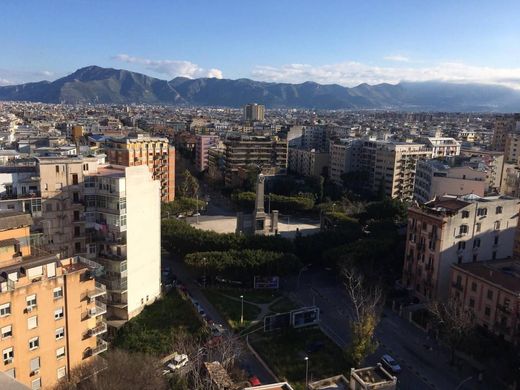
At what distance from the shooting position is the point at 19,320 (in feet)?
75.7

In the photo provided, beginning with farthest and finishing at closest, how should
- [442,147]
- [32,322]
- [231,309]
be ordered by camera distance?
[442,147], [231,309], [32,322]

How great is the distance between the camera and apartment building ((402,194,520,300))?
40438 millimetres

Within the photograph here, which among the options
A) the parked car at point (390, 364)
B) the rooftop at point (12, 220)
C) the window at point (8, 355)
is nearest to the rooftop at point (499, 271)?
the parked car at point (390, 364)

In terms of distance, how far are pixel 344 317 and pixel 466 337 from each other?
1031 centimetres

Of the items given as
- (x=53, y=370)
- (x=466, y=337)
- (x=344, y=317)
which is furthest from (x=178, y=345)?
(x=466, y=337)

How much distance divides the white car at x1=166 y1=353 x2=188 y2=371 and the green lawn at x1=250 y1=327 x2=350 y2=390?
5.56 m

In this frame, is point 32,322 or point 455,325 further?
point 455,325

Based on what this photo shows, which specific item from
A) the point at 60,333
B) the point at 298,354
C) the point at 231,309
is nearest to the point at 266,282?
the point at 231,309

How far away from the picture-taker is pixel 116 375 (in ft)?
77.8

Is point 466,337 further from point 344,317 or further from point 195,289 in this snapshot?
point 195,289

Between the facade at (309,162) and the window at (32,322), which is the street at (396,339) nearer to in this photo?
the window at (32,322)

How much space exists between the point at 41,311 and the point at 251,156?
75.7m

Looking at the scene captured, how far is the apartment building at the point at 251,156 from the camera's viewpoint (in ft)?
315

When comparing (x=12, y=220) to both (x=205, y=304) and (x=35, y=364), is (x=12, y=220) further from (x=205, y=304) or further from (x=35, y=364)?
(x=205, y=304)
